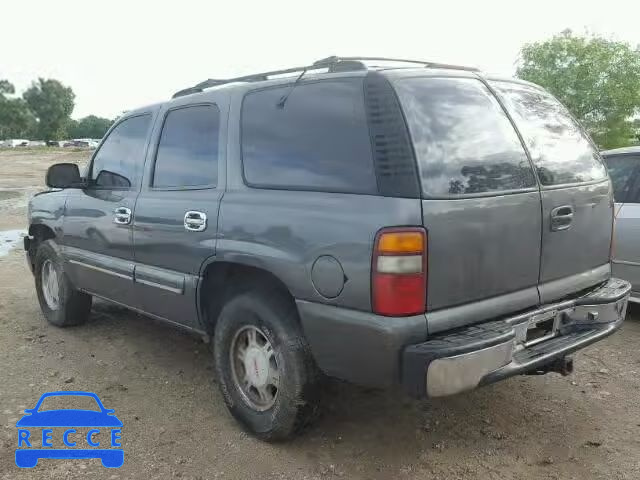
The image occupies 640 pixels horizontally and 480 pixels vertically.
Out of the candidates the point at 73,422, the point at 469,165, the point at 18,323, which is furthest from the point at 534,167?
the point at 18,323

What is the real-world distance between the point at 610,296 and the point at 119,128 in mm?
3533

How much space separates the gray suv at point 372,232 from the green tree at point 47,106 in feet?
323

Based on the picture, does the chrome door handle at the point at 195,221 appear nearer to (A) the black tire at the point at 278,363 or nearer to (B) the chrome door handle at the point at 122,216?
(A) the black tire at the point at 278,363

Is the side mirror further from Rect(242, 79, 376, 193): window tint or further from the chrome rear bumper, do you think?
the chrome rear bumper

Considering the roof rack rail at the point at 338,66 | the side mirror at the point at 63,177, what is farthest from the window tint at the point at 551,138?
the side mirror at the point at 63,177

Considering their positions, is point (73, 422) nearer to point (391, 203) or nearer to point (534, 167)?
point (391, 203)

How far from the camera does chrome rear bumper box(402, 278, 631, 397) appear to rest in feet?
8.52

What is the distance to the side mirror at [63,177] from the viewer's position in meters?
4.68

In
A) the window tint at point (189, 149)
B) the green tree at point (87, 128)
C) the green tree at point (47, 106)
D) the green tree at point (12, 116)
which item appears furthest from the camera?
the green tree at point (87, 128)

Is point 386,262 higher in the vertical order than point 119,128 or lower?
lower

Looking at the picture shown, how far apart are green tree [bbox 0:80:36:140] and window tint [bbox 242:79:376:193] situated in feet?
317

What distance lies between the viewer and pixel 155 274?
3.93 metres

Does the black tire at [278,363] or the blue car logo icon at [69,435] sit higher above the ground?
the black tire at [278,363]

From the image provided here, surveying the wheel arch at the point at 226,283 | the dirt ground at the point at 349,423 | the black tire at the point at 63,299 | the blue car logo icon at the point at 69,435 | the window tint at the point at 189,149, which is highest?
the window tint at the point at 189,149
